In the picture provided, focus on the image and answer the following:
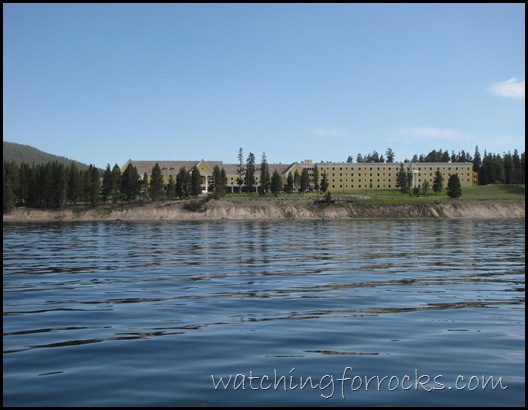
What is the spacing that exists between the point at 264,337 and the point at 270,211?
428 ft

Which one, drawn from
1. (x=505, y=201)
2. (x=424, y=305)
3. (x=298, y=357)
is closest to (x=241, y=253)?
(x=424, y=305)

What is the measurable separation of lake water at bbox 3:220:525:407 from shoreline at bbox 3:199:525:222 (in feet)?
364

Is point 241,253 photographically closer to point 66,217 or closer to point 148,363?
point 148,363

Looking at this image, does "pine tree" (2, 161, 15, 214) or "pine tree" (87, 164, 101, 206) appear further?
"pine tree" (87, 164, 101, 206)

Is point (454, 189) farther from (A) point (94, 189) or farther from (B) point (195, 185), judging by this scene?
(A) point (94, 189)

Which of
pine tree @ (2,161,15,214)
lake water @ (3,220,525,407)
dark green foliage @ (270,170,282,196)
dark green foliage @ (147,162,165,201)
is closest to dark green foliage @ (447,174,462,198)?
dark green foliage @ (270,170,282,196)

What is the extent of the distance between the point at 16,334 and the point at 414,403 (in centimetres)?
1066

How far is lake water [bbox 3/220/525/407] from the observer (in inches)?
433

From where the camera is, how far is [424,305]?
20.0 m

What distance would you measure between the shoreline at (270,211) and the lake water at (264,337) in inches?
4374

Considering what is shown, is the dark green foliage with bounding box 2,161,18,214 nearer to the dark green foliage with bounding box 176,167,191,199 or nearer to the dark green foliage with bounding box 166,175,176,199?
the dark green foliage with bounding box 166,175,176,199

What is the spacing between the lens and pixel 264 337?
49.4 ft

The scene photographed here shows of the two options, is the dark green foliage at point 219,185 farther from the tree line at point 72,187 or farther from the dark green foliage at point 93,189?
the dark green foliage at point 93,189

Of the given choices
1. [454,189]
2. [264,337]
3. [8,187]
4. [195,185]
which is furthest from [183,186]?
[264,337]
